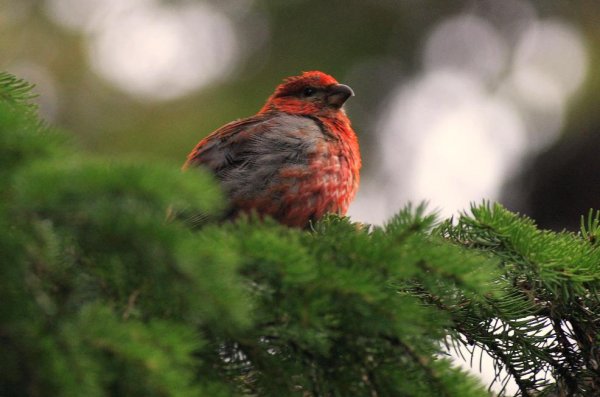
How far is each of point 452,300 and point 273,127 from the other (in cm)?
191

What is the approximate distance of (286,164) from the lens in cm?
357

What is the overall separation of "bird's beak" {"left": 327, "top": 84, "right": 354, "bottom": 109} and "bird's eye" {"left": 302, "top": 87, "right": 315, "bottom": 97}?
4.4 inches

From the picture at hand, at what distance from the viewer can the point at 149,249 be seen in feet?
4.58

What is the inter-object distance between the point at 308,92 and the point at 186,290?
326 cm

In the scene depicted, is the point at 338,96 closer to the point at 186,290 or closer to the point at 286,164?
the point at 286,164

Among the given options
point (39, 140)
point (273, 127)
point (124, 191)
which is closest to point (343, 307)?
point (124, 191)

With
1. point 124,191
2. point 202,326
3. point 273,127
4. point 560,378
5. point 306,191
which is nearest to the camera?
point 124,191

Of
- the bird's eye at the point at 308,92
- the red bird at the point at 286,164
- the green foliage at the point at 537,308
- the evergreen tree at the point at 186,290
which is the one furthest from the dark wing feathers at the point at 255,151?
the evergreen tree at the point at 186,290

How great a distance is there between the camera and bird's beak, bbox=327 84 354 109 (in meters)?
4.44

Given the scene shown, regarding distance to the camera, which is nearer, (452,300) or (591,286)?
(452,300)

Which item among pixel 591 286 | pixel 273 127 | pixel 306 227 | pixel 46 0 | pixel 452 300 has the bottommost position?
pixel 452 300

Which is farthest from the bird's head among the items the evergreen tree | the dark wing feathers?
the evergreen tree

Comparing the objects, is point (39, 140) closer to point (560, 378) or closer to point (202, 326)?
point (202, 326)

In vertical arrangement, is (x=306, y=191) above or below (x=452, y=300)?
above
